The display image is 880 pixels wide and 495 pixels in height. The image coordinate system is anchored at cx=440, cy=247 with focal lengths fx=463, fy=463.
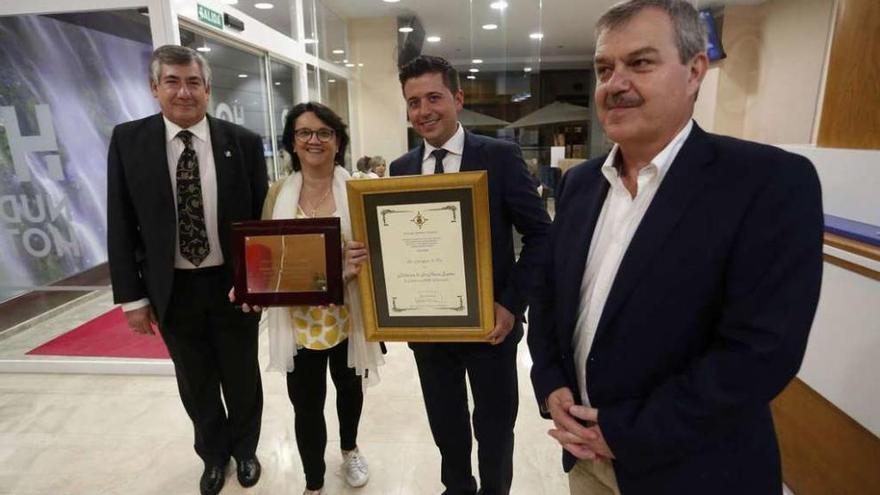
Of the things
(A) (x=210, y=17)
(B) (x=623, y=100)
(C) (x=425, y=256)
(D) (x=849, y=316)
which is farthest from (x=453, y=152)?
(A) (x=210, y=17)

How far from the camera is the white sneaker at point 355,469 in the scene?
2123 millimetres

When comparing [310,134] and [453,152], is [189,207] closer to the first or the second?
[310,134]

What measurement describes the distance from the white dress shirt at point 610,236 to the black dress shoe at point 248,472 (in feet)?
5.72

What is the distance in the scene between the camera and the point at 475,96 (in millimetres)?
5027

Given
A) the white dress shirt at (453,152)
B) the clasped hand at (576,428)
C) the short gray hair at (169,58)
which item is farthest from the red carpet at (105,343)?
the clasped hand at (576,428)

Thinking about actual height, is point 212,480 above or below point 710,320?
below

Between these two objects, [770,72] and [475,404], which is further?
[770,72]

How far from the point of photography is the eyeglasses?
64.9 inches

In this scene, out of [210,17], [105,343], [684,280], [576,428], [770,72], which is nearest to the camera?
[684,280]

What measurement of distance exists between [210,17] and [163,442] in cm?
281

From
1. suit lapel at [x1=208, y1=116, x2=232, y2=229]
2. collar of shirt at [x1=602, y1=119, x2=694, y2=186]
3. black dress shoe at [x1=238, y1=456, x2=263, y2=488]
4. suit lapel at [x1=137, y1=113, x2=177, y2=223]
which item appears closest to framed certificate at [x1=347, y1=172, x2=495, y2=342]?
collar of shirt at [x1=602, y1=119, x2=694, y2=186]

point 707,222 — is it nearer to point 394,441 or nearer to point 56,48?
point 394,441

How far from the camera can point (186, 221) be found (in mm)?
1860

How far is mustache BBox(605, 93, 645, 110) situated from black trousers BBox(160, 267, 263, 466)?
1.67 metres
